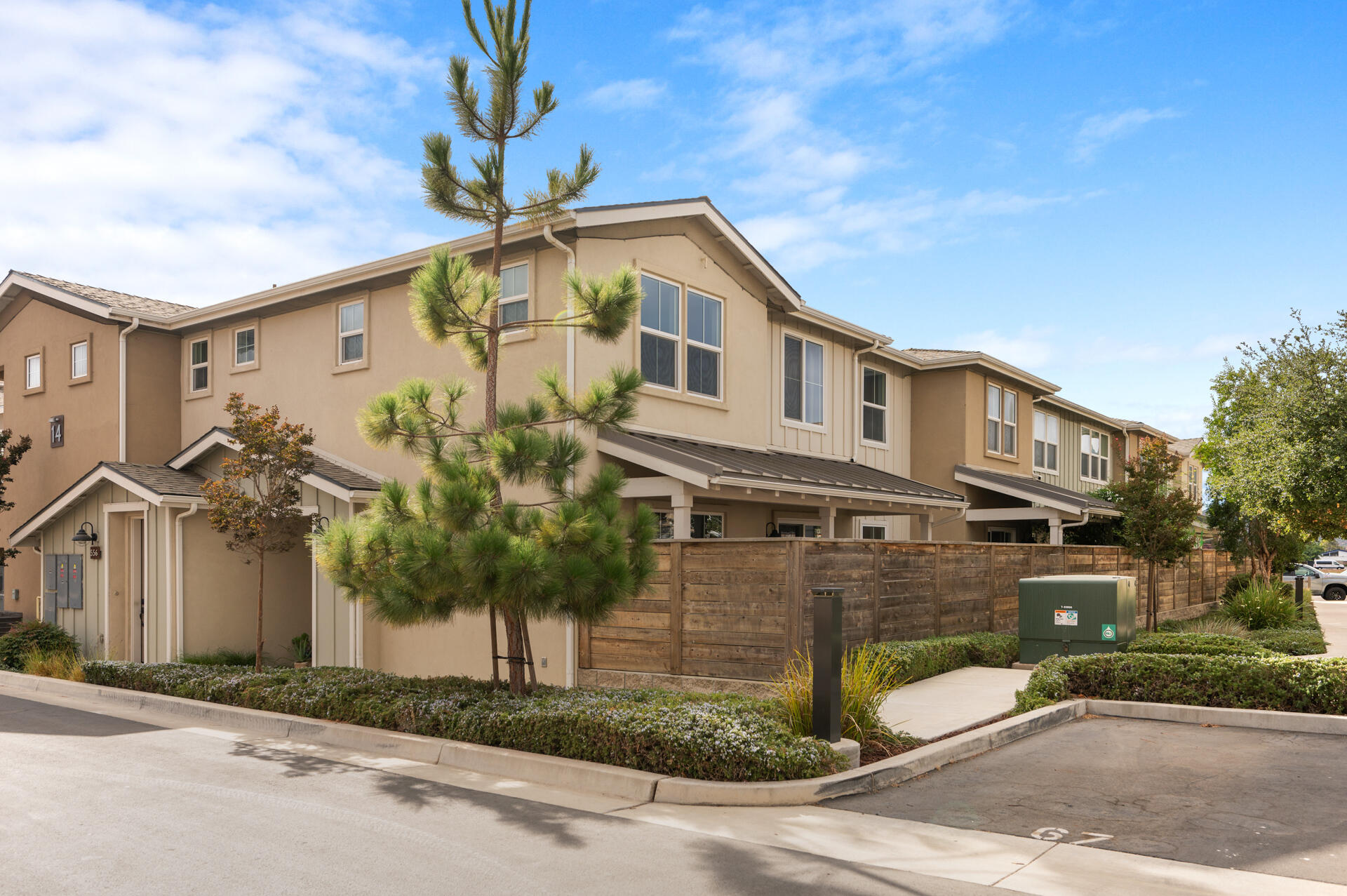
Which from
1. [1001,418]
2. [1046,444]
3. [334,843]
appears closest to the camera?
[334,843]

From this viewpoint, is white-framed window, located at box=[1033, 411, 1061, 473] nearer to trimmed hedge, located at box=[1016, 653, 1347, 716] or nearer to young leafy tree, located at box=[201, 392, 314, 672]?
trimmed hedge, located at box=[1016, 653, 1347, 716]

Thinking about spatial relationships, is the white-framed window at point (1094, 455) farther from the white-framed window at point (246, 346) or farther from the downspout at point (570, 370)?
the white-framed window at point (246, 346)

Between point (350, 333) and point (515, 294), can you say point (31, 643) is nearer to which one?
point (350, 333)

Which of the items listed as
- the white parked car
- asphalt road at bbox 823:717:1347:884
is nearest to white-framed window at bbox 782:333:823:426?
asphalt road at bbox 823:717:1347:884

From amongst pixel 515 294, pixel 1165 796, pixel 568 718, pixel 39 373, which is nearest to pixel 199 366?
pixel 39 373

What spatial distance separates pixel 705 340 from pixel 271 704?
27.0ft

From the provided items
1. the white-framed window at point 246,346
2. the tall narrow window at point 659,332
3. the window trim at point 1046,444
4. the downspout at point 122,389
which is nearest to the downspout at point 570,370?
the tall narrow window at point 659,332

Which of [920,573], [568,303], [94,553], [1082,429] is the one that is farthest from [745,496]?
[1082,429]

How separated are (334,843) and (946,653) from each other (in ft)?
31.4

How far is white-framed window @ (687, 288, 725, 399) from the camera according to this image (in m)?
15.7

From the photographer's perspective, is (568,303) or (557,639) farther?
(557,639)

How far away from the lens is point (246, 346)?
61.1 ft

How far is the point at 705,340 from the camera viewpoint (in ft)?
52.5

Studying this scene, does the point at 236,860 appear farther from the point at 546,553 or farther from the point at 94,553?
the point at 94,553
